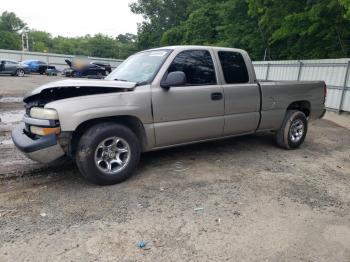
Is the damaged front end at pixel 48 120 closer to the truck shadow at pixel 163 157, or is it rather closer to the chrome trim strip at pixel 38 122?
the chrome trim strip at pixel 38 122

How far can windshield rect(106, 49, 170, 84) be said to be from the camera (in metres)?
4.71

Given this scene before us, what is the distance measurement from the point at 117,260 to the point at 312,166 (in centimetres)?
401

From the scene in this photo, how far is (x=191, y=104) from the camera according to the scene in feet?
15.9

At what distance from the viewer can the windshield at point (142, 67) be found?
4711 millimetres

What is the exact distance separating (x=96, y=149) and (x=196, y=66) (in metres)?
2.14

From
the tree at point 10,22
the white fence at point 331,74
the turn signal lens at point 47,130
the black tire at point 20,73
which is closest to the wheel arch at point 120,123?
the turn signal lens at point 47,130

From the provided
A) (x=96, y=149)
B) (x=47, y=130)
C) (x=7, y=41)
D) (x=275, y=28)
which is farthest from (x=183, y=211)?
(x=7, y=41)

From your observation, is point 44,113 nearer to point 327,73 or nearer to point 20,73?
point 327,73

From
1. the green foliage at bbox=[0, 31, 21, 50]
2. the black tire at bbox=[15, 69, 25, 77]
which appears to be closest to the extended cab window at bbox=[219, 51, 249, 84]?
the black tire at bbox=[15, 69, 25, 77]

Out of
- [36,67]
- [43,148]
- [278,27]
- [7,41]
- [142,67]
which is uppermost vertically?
[7,41]

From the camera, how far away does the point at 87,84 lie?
407 cm

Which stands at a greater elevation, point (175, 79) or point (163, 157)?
point (175, 79)

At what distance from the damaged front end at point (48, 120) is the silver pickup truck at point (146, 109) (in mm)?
12

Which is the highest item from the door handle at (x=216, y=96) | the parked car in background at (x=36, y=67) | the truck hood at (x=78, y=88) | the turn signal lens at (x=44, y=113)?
the truck hood at (x=78, y=88)
